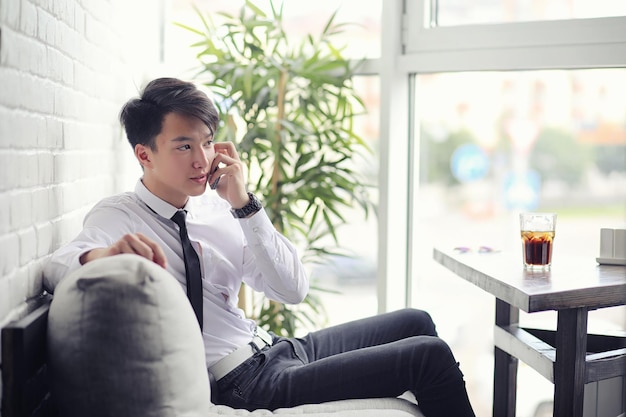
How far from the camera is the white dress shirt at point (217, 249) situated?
1920 mm

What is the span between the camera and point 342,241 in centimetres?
332

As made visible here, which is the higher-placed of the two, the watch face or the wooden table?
the watch face

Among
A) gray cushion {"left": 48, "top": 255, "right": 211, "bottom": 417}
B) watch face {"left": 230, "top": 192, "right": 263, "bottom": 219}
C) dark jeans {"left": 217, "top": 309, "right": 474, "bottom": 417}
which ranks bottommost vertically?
dark jeans {"left": 217, "top": 309, "right": 474, "bottom": 417}

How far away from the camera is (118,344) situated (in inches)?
54.2

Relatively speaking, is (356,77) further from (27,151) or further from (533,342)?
(27,151)

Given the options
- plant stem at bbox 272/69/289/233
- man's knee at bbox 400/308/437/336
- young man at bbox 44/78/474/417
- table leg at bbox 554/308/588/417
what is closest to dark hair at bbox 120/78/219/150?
young man at bbox 44/78/474/417

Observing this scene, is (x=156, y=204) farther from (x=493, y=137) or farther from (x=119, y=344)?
(x=493, y=137)

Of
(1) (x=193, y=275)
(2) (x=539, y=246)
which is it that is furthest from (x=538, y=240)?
(1) (x=193, y=275)

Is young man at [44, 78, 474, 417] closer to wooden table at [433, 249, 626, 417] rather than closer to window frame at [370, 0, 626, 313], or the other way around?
wooden table at [433, 249, 626, 417]

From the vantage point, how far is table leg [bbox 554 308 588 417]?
1.88 m

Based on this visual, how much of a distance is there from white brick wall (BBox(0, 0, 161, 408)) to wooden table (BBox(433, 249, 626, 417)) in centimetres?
115

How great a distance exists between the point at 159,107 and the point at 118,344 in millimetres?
802

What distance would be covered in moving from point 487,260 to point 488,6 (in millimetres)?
1167

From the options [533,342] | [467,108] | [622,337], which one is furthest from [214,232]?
[467,108]
